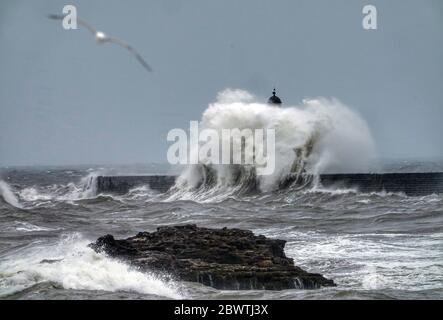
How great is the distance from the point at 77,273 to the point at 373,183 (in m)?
A: 10.8

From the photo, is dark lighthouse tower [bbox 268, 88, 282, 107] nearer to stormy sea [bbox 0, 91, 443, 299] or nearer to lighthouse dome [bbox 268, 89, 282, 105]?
lighthouse dome [bbox 268, 89, 282, 105]

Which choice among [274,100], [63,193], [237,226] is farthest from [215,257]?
[274,100]

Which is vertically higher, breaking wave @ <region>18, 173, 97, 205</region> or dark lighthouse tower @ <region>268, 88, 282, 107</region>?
dark lighthouse tower @ <region>268, 88, 282, 107</region>

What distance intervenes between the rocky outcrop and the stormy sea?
173 mm

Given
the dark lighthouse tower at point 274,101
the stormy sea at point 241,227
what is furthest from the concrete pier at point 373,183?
the dark lighthouse tower at point 274,101

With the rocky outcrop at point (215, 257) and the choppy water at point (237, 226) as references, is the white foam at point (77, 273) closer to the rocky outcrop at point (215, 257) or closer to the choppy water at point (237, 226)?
the choppy water at point (237, 226)

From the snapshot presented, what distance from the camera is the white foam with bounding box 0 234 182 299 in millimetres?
7914

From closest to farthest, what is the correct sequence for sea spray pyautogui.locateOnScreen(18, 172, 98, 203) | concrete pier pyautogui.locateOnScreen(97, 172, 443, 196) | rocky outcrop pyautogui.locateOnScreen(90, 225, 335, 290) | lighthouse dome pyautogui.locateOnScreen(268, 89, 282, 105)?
rocky outcrop pyautogui.locateOnScreen(90, 225, 335, 290)
sea spray pyautogui.locateOnScreen(18, 172, 98, 203)
concrete pier pyautogui.locateOnScreen(97, 172, 443, 196)
lighthouse dome pyautogui.locateOnScreen(268, 89, 282, 105)

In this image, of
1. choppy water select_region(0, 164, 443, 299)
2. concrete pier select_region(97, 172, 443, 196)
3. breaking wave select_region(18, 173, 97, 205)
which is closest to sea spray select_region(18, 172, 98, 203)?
breaking wave select_region(18, 173, 97, 205)

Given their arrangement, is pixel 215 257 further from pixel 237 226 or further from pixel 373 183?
pixel 373 183

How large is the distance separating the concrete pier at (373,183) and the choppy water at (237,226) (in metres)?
2.50

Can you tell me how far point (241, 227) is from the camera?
1084cm

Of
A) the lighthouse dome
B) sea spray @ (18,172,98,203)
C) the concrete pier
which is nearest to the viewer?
sea spray @ (18,172,98,203)

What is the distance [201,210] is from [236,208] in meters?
0.67
